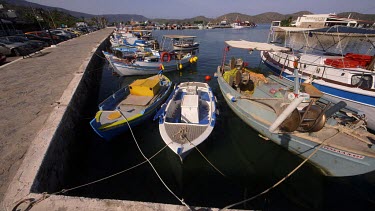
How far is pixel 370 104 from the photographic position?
10.2 metres

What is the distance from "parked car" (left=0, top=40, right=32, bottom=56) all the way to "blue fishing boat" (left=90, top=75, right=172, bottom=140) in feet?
68.3

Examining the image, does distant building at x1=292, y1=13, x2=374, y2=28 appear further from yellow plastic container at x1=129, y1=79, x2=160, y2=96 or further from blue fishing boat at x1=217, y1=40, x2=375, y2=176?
yellow plastic container at x1=129, y1=79, x2=160, y2=96

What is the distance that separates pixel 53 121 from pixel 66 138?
100cm

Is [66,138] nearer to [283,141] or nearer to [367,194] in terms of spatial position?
[283,141]

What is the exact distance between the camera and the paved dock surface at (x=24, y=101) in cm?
588

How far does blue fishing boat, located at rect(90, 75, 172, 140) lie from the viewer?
8.68 meters

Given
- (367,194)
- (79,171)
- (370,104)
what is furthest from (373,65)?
(79,171)

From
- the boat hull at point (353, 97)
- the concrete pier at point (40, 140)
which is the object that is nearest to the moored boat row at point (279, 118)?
the boat hull at point (353, 97)

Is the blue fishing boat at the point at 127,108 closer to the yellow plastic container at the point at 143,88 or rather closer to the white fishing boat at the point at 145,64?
the yellow plastic container at the point at 143,88

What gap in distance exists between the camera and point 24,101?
928cm

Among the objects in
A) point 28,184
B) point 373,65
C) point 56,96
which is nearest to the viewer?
point 28,184

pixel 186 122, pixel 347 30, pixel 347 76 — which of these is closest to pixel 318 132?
pixel 186 122

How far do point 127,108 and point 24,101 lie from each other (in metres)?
5.39

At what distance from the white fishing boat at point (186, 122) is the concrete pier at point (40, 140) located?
10.3 ft
